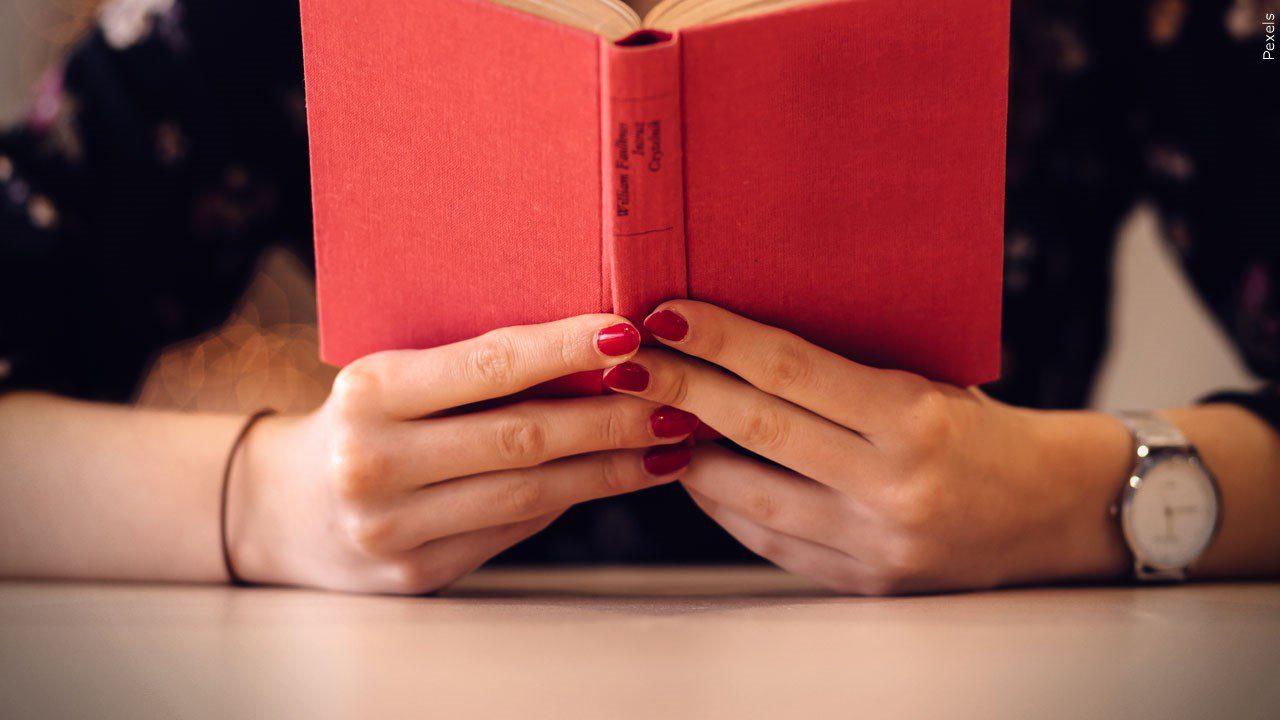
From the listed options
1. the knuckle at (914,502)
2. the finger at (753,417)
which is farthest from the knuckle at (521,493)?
the knuckle at (914,502)

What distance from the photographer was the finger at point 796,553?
0.56 m

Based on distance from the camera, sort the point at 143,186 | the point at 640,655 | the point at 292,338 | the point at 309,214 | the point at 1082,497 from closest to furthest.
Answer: the point at 640,655
the point at 1082,497
the point at 143,186
the point at 309,214
the point at 292,338

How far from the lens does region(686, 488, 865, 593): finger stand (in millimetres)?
556

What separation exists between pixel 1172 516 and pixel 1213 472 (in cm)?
7

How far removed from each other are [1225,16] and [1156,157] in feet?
0.56

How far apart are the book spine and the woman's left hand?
0.02m

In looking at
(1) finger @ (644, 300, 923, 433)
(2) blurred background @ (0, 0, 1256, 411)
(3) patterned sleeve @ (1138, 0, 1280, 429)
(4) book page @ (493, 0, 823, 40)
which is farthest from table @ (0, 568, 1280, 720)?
(2) blurred background @ (0, 0, 1256, 411)

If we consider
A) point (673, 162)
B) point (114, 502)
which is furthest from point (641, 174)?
point (114, 502)

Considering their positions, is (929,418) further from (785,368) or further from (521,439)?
(521,439)

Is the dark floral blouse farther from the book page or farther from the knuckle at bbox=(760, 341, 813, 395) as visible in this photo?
the book page

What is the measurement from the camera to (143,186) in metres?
0.90

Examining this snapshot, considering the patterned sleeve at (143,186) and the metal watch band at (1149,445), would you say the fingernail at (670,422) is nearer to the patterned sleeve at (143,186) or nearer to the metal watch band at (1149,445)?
the metal watch band at (1149,445)

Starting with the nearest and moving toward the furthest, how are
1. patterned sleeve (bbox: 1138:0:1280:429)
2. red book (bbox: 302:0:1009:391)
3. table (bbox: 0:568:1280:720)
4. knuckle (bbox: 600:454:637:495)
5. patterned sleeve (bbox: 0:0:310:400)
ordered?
table (bbox: 0:568:1280:720)
red book (bbox: 302:0:1009:391)
knuckle (bbox: 600:454:637:495)
patterned sleeve (bbox: 0:0:310:400)
patterned sleeve (bbox: 1138:0:1280:429)

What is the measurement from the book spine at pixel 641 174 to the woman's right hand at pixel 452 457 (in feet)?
0.09
